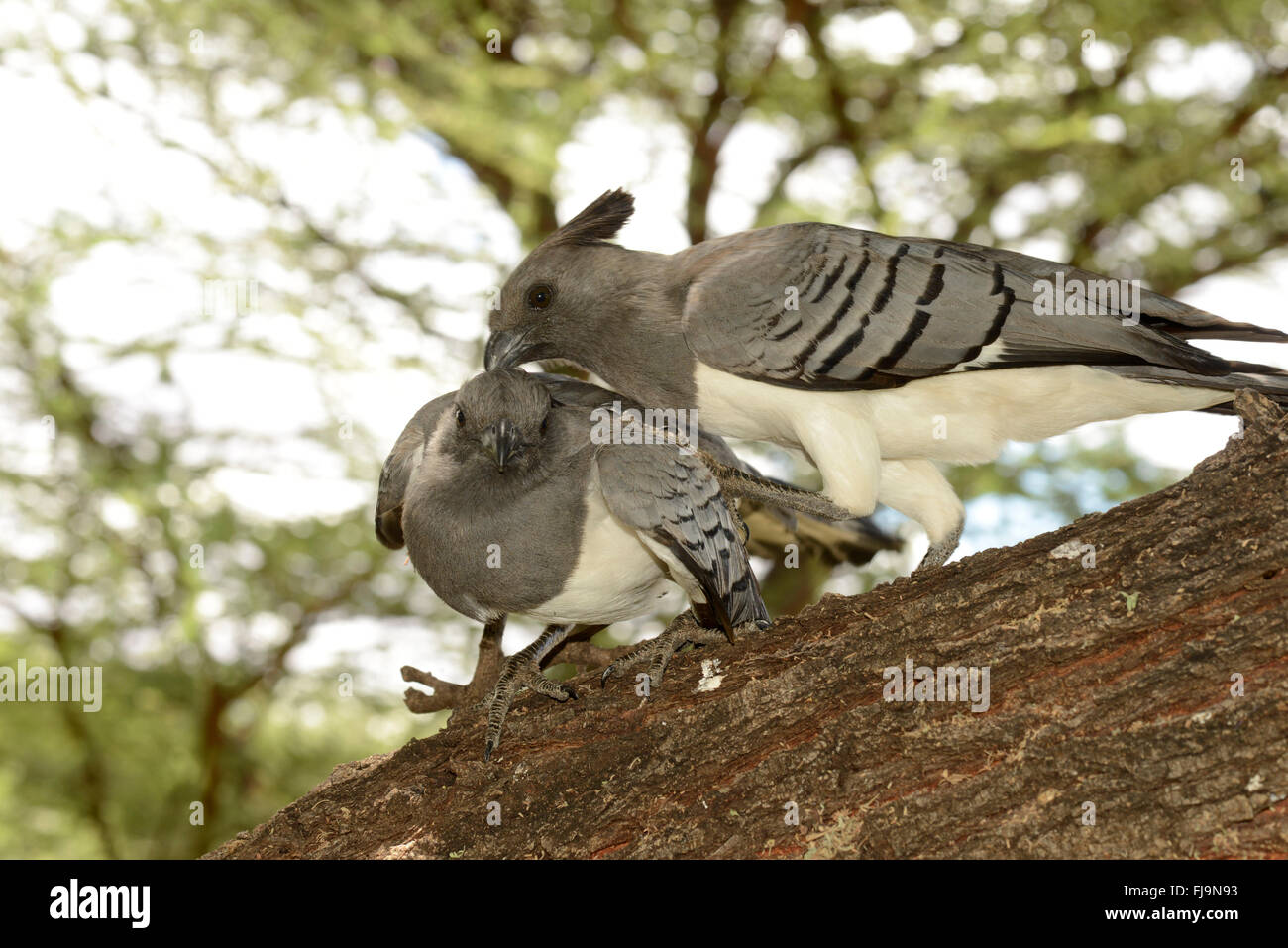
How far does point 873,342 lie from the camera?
3.72m

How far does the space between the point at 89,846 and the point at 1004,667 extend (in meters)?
8.97

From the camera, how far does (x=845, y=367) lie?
371cm

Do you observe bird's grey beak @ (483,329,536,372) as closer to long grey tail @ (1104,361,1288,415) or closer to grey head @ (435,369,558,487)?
grey head @ (435,369,558,487)

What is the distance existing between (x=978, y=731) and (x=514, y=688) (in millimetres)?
1617

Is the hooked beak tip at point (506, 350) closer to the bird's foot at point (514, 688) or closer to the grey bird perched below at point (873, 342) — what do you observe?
the grey bird perched below at point (873, 342)

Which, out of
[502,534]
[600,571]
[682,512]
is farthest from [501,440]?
[682,512]

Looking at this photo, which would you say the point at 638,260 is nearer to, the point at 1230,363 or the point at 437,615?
the point at 1230,363

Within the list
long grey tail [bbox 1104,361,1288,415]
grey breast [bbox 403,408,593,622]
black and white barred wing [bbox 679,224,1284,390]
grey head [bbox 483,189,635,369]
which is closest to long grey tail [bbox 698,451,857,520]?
black and white barred wing [bbox 679,224,1284,390]

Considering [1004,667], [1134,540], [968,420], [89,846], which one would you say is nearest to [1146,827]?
[1004,667]

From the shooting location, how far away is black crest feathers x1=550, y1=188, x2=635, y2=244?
13.8 feet

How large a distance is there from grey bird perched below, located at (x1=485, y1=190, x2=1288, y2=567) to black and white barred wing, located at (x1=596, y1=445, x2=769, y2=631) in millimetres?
330

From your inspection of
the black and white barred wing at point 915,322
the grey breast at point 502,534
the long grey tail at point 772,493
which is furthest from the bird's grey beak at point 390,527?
the black and white barred wing at point 915,322

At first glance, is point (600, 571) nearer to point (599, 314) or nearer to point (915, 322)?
point (599, 314)

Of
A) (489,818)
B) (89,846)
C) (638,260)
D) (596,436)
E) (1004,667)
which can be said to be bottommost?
(89,846)
